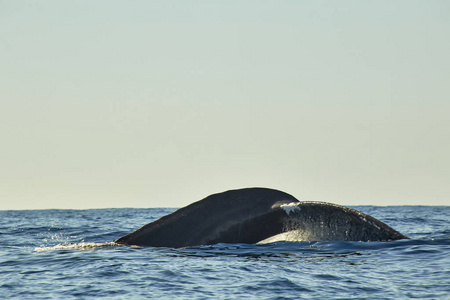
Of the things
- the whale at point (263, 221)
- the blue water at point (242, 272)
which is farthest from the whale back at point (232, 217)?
the blue water at point (242, 272)

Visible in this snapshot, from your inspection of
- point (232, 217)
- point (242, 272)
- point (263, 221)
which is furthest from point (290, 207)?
point (242, 272)

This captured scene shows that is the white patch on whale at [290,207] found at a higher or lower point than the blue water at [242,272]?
higher

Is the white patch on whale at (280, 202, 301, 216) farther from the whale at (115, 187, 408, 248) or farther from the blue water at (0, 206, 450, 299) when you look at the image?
the blue water at (0, 206, 450, 299)

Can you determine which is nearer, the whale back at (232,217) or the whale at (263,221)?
the whale at (263,221)

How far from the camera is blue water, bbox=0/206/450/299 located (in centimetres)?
831

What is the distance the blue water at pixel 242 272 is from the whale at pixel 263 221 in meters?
0.29

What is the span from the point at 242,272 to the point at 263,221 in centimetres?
84

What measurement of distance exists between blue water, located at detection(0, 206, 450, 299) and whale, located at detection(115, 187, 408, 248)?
0.29 metres

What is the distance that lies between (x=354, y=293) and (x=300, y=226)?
5.23 ft

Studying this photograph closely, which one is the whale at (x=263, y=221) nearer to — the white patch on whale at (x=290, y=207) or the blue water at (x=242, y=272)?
the white patch on whale at (x=290, y=207)

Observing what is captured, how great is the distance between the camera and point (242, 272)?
9.34 m

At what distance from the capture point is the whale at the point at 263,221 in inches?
368

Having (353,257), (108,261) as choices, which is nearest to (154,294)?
(108,261)

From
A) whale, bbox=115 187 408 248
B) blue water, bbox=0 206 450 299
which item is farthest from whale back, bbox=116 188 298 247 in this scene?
blue water, bbox=0 206 450 299
